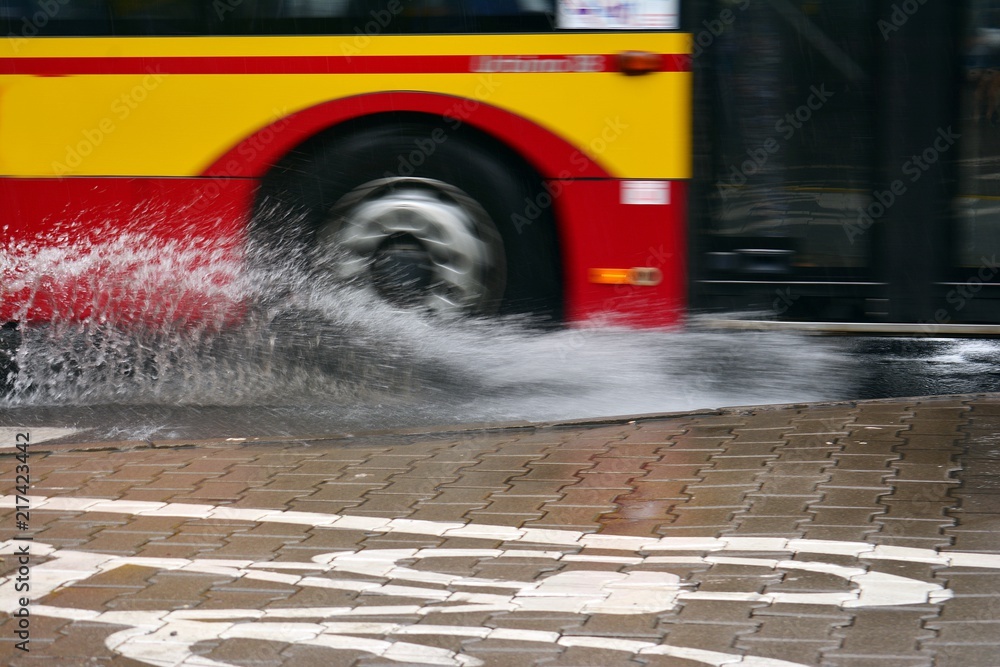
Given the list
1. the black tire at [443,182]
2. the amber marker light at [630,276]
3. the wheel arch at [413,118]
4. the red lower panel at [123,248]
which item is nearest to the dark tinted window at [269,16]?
the wheel arch at [413,118]

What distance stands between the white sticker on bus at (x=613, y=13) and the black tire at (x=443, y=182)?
0.75m

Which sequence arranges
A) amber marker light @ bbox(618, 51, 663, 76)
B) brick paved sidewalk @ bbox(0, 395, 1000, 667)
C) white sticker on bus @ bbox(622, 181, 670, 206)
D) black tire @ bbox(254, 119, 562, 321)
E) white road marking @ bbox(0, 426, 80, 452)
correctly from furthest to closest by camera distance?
1. black tire @ bbox(254, 119, 562, 321)
2. white sticker on bus @ bbox(622, 181, 670, 206)
3. amber marker light @ bbox(618, 51, 663, 76)
4. white road marking @ bbox(0, 426, 80, 452)
5. brick paved sidewalk @ bbox(0, 395, 1000, 667)

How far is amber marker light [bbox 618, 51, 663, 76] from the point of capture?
671 centimetres

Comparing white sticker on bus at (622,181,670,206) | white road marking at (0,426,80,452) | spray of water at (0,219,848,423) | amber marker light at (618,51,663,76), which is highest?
amber marker light at (618,51,663,76)

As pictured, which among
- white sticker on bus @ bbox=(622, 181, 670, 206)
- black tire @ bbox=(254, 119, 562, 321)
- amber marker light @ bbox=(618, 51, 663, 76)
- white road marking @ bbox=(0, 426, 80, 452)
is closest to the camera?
white road marking @ bbox=(0, 426, 80, 452)

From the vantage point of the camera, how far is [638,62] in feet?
22.1

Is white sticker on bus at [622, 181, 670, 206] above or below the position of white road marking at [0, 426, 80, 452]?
above

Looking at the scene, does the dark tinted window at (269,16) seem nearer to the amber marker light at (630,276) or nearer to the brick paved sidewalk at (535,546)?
the amber marker light at (630,276)

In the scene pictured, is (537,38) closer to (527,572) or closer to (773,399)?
(773,399)

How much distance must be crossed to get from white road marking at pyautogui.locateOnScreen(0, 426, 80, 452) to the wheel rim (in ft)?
5.39

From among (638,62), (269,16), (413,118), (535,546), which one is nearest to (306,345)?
(413,118)

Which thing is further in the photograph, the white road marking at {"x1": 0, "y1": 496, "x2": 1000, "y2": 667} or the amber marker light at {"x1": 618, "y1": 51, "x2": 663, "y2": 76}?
the amber marker light at {"x1": 618, "y1": 51, "x2": 663, "y2": 76}

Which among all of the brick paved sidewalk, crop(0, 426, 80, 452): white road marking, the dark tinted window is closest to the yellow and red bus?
the dark tinted window

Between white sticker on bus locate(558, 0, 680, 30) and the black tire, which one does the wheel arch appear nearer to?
the black tire
